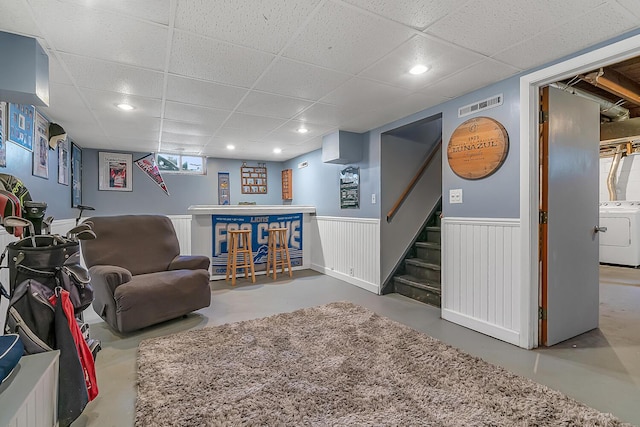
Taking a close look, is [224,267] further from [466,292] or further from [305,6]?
[305,6]

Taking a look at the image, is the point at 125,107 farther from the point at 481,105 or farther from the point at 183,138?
the point at 481,105

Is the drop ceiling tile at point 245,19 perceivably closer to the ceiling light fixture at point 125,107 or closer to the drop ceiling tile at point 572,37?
the drop ceiling tile at point 572,37

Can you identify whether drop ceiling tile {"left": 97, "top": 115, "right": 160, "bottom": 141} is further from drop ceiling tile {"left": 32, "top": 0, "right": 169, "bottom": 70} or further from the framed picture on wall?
drop ceiling tile {"left": 32, "top": 0, "right": 169, "bottom": 70}

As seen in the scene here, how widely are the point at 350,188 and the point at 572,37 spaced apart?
10.1 ft

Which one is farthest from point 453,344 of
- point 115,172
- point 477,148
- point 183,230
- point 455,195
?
point 115,172

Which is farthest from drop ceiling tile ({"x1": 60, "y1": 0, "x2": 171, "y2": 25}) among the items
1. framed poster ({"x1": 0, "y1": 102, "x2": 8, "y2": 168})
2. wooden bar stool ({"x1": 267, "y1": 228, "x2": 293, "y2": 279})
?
wooden bar stool ({"x1": 267, "y1": 228, "x2": 293, "y2": 279})

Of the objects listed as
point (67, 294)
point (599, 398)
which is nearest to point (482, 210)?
point (599, 398)

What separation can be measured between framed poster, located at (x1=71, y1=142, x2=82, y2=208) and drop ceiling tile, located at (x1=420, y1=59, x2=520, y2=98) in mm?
5271

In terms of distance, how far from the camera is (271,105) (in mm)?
3344

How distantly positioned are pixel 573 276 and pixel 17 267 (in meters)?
3.85

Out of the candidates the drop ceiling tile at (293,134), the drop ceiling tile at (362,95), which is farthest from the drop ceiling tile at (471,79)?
the drop ceiling tile at (293,134)

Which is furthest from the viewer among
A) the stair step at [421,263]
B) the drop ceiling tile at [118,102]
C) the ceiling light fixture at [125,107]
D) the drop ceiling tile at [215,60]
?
the stair step at [421,263]

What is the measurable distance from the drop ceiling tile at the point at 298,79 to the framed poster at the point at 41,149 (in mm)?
2481

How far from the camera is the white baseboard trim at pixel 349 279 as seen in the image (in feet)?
13.9
